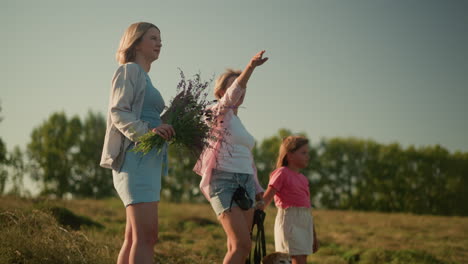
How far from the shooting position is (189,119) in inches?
148

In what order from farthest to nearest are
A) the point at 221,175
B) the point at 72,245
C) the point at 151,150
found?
the point at 72,245
the point at 221,175
the point at 151,150

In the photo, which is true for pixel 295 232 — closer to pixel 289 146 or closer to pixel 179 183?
pixel 289 146

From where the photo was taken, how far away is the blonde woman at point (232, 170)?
4.07m

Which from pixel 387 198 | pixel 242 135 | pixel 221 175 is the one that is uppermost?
pixel 242 135

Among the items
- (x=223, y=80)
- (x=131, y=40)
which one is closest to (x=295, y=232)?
(x=223, y=80)

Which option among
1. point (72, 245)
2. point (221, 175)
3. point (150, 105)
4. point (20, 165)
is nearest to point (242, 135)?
point (221, 175)

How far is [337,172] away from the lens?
35.3 meters

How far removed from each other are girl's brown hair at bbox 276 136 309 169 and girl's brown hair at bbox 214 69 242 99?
1.46 m

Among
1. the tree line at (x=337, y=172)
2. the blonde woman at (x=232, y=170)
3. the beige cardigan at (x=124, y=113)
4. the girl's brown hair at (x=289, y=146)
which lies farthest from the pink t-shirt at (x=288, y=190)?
the tree line at (x=337, y=172)

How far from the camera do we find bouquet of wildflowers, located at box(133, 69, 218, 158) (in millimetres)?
3725

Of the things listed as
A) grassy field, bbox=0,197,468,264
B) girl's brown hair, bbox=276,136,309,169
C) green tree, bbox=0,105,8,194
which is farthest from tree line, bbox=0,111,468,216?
girl's brown hair, bbox=276,136,309,169

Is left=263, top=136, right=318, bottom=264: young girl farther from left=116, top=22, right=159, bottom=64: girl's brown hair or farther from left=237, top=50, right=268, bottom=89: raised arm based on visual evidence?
left=116, top=22, right=159, bottom=64: girl's brown hair

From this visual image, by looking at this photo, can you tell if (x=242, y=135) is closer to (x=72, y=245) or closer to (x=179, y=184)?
(x=72, y=245)

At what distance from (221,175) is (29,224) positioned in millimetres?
2931
